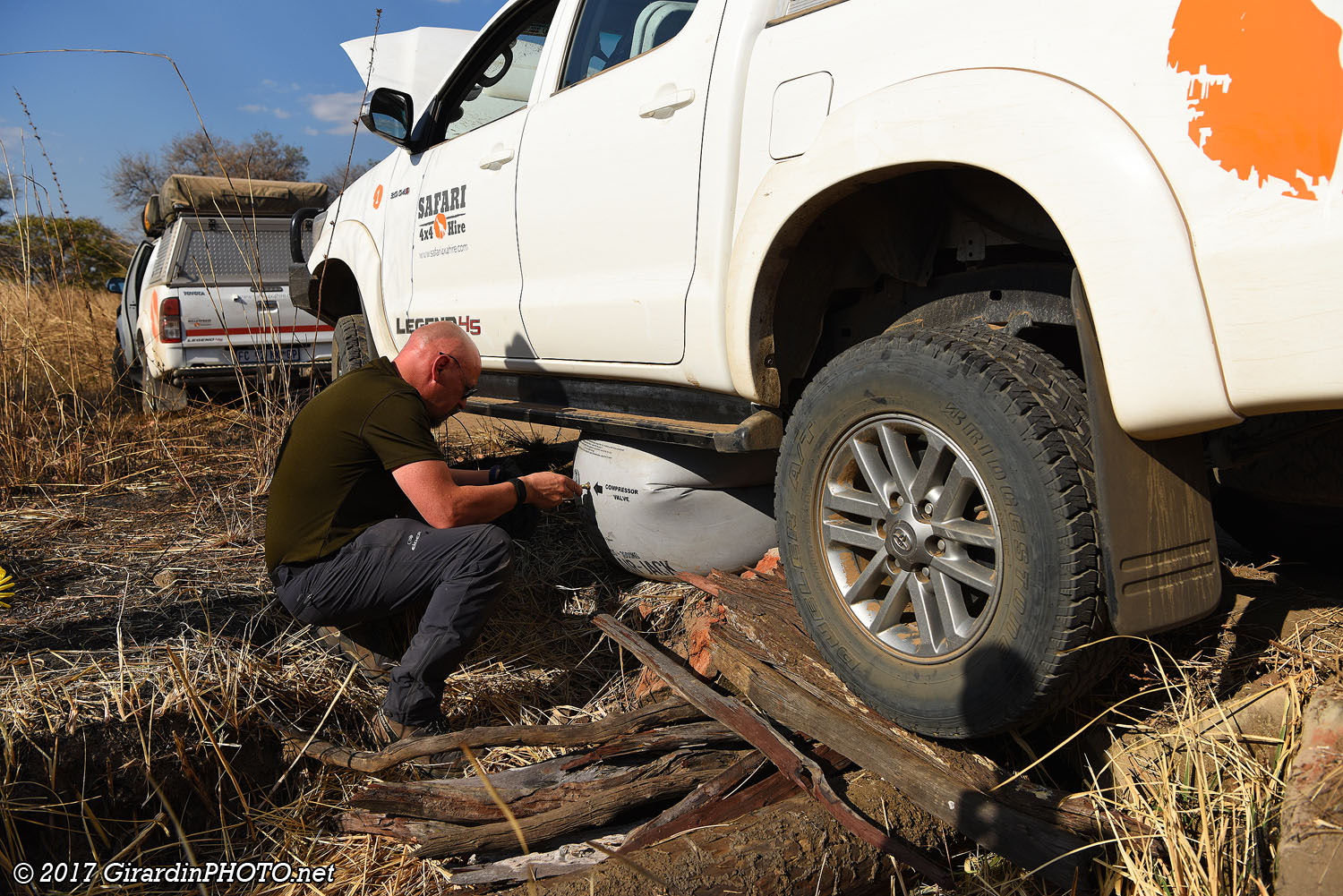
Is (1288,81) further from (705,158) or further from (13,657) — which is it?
(13,657)

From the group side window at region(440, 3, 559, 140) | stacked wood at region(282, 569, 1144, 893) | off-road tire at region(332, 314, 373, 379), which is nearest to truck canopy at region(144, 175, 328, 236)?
off-road tire at region(332, 314, 373, 379)

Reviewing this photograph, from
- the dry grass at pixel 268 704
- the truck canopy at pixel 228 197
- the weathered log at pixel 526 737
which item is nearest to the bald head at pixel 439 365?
the dry grass at pixel 268 704

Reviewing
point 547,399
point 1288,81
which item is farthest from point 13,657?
point 1288,81

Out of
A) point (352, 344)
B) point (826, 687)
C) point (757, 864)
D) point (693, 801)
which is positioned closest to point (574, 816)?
point (693, 801)

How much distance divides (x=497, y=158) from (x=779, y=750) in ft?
8.05

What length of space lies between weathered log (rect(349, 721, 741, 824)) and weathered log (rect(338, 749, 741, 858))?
0.08ft

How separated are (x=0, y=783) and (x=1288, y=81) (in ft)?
10.6

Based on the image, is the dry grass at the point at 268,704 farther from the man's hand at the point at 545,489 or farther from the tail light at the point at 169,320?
the tail light at the point at 169,320

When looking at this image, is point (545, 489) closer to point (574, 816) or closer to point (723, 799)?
point (574, 816)

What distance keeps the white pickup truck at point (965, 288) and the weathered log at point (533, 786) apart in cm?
48

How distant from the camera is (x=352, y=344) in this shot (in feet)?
15.9

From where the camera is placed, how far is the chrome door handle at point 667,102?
2549 mm

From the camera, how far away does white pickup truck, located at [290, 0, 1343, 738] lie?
4.84 feet

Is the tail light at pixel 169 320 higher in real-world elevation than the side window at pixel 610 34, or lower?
lower
